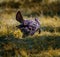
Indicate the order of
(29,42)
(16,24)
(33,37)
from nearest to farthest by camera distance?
1. (29,42)
2. (33,37)
3. (16,24)

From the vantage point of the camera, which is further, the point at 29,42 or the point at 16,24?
the point at 16,24

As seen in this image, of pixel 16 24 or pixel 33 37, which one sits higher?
pixel 16 24

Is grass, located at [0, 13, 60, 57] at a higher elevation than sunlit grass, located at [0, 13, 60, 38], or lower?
lower

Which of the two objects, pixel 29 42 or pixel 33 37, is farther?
pixel 33 37

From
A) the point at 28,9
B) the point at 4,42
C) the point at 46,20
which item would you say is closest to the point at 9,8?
the point at 28,9

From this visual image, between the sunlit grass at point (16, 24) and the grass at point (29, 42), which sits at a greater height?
the sunlit grass at point (16, 24)

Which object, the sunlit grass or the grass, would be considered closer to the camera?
the grass

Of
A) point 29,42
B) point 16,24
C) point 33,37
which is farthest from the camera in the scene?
point 16,24

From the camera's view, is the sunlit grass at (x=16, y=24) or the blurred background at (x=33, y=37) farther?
the sunlit grass at (x=16, y=24)

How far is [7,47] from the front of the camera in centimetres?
991

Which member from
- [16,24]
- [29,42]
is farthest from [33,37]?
[16,24]

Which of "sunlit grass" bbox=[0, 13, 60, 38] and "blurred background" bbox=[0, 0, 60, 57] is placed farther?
"sunlit grass" bbox=[0, 13, 60, 38]

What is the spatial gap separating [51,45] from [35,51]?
2.55ft

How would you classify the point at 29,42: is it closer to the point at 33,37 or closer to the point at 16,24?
the point at 33,37
